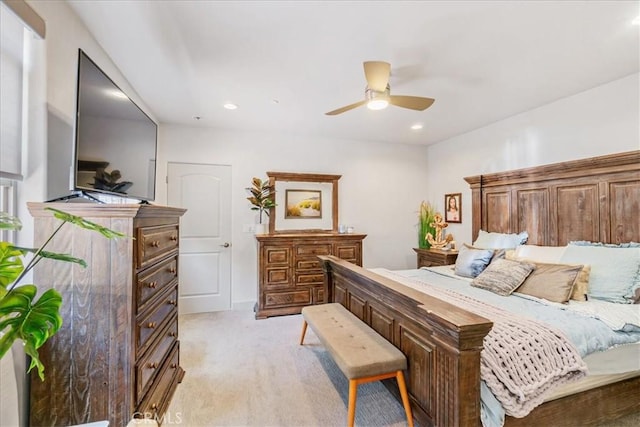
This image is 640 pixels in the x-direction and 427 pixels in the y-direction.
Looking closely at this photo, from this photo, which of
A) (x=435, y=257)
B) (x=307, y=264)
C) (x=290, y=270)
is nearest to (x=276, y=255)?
(x=290, y=270)

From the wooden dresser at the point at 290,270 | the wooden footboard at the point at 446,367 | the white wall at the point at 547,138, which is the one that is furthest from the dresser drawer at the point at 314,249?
the white wall at the point at 547,138

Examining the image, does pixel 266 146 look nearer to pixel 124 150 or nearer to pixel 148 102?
pixel 148 102

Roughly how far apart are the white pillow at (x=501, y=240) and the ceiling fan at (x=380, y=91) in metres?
2.05

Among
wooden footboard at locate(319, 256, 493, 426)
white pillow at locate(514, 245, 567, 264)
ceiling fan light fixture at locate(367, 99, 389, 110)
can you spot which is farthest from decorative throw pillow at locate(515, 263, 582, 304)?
ceiling fan light fixture at locate(367, 99, 389, 110)

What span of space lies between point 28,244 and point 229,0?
5.69 ft

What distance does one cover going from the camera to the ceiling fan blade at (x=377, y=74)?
1.99m

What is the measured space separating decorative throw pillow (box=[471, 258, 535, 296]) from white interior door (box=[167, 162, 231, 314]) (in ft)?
10.7

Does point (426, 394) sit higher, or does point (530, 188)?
point (530, 188)

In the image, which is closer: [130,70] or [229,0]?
[229,0]

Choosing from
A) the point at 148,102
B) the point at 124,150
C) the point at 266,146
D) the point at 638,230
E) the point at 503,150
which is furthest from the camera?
the point at 266,146

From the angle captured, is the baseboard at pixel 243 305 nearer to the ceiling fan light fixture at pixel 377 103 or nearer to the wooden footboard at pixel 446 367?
the wooden footboard at pixel 446 367

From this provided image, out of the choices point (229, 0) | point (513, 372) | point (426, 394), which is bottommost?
point (426, 394)

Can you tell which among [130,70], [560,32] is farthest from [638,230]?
[130,70]

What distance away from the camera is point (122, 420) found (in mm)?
1334
